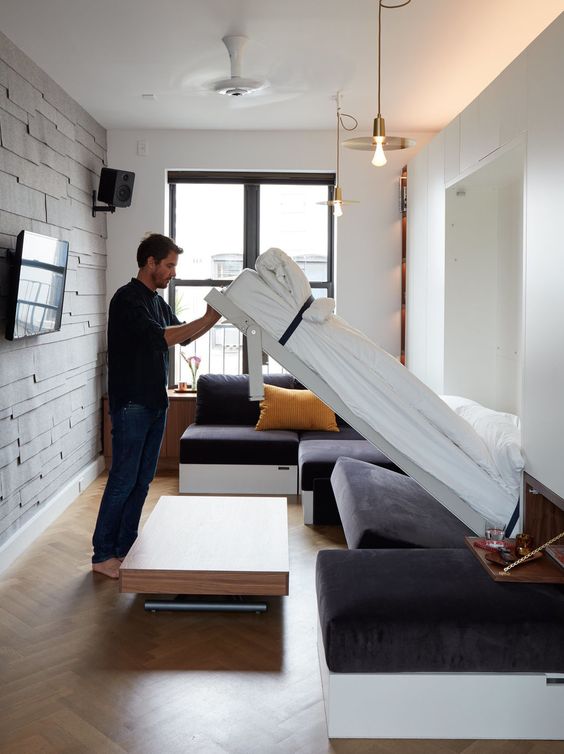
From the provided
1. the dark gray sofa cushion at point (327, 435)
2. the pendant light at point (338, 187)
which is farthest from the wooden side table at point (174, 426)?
the pendant light at point (338, 187)

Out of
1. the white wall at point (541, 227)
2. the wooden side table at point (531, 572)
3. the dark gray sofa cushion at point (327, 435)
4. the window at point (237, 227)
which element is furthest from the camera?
the window at point (237, 227)

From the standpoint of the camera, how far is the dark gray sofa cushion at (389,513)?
3014mm

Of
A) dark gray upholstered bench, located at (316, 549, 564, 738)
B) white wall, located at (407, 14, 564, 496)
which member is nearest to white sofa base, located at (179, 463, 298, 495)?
white wall, located at (407, 14, 564, 496)

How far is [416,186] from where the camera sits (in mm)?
5641

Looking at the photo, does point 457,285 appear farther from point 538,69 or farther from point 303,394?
point 538,69

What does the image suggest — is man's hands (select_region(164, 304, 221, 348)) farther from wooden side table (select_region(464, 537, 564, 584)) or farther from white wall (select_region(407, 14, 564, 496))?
wooden side table (select_region(464, 537, 564, 584))

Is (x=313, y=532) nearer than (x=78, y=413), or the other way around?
(x=313, y=532)

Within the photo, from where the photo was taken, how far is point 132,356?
3.55m

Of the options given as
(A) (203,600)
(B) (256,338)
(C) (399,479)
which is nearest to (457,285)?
(C) (399,479)

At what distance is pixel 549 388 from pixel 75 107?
382 centimetres

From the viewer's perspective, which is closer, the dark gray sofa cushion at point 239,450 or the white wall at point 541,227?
the white wall at point 541,227

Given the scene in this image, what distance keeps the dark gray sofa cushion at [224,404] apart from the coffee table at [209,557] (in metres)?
1.88

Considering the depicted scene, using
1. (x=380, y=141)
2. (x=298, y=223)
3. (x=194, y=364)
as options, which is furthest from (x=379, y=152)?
(x=194, y=364)

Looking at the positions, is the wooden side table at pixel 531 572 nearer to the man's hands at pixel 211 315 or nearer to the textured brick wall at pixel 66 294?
the man's hands at pixel 211 315
